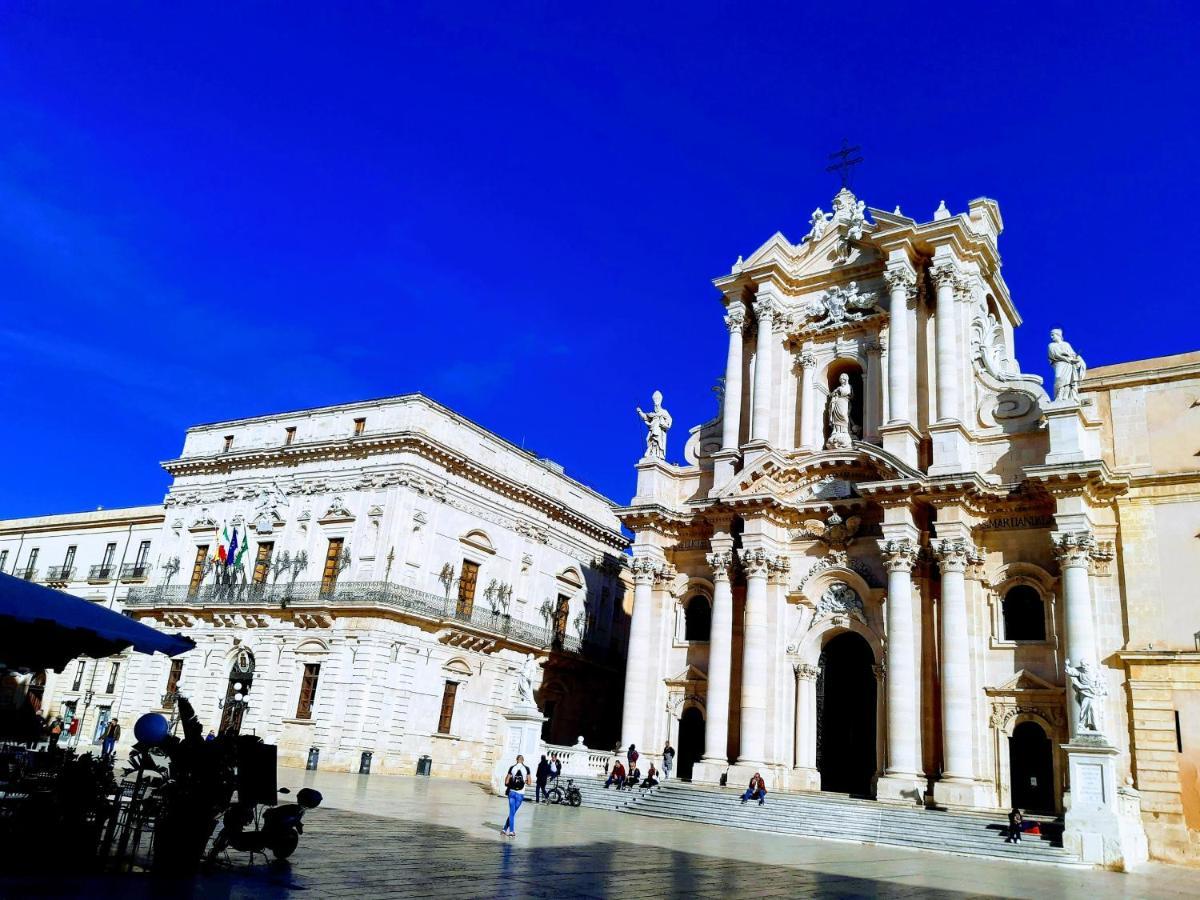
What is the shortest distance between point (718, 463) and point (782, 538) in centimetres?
312

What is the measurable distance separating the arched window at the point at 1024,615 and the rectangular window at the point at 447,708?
57.5 ft

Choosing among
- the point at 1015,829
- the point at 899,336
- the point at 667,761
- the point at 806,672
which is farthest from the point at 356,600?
the point at 1015,829

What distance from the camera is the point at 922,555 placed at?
24672 mm

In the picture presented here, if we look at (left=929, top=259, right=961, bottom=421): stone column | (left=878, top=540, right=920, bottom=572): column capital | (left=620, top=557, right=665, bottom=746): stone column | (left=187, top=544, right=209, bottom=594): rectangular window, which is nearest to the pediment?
(left=878, top=540, right=920, bottom=572): column capital

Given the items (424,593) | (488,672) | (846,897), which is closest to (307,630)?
(424,593)

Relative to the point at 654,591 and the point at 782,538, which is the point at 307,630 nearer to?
the point at 654,591

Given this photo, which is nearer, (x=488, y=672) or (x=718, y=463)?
(x=718, y=463)

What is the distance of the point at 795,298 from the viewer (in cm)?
3069

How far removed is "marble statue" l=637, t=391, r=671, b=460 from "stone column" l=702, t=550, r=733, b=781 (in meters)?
4.18

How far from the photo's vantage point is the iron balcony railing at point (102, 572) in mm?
41062

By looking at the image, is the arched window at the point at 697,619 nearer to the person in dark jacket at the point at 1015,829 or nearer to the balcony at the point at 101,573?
the person in dark jacket at the point at 1015,829

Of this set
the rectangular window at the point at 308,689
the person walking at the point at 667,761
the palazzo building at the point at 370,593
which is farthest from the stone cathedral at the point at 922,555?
the rectangular window at the point at 308,689

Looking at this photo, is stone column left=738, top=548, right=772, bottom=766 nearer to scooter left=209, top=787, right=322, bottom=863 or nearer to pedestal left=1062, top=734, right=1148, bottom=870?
pedestal left=1062, top=734, right=1148, bottom=870

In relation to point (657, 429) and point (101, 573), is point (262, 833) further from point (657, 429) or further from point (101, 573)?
point (101, 573)
